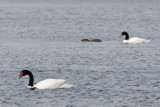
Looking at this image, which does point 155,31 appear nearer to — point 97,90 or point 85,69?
point 85,69

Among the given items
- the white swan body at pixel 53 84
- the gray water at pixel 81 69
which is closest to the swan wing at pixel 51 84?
the white swan body at pixel 53 84

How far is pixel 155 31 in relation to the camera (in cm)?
6106

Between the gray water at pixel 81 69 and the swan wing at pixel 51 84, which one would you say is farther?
the swan wing at pixel 51 84

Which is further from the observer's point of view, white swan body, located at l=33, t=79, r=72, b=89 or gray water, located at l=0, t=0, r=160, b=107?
white swan body, located at l=33, t=79, r=72, b=89

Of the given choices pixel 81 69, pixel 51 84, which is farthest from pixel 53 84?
pixel 81 69

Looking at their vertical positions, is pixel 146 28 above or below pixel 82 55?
above

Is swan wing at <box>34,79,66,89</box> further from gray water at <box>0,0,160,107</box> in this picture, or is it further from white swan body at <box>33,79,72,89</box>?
gray water at <box>0,0,160,107</box>

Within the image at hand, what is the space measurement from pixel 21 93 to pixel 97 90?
150 inches

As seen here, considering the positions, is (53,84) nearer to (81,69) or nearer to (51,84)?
(51,84)

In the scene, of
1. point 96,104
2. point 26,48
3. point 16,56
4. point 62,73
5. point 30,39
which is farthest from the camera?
point 30,39

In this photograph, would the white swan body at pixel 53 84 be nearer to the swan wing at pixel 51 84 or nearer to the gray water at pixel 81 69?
the swan wing at pixel 51 84

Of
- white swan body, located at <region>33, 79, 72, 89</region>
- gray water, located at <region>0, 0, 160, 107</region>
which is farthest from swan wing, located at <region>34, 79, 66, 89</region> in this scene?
gray water, located at <region>0, 0, 160, 107</region>

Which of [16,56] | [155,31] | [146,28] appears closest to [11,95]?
[16,56]

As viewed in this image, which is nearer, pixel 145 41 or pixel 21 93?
pixel 21 93
